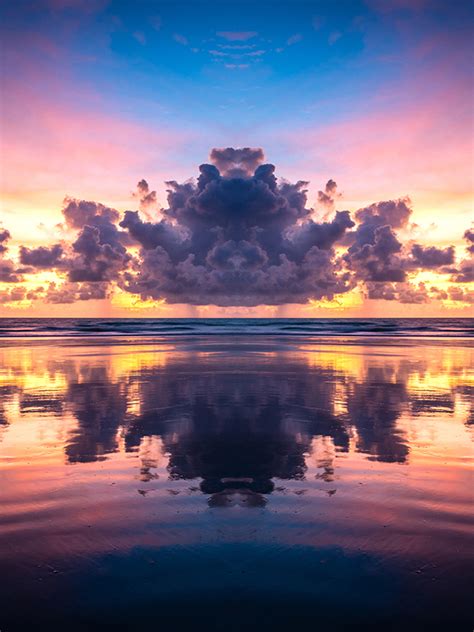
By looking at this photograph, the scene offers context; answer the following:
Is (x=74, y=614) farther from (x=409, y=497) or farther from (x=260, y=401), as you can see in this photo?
(x=260, y=401)

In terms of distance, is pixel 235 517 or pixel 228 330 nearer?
pixel 235 517

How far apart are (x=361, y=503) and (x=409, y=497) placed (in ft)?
2.52

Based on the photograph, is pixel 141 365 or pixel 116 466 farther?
pixel 141 365

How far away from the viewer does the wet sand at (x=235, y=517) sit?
4.22 m

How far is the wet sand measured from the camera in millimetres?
4223

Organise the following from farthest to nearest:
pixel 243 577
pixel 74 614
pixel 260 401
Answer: pixel 260 401 < pixel 243 577 < pixel 74 614

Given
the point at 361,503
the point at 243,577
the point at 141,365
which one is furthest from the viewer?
the point at 141,365

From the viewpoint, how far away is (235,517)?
602cm

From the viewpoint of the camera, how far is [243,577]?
4.62 m

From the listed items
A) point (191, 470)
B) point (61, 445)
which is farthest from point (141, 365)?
point (191, 470)

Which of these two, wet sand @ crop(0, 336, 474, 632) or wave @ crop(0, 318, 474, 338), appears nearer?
wet sand @ crop(0, 336, 474, 632)

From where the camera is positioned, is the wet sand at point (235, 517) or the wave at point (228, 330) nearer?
the wet sand at point (235, 517)

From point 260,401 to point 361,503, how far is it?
8166 millimetres

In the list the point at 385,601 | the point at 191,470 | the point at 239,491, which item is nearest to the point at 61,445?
the point at 191,470
